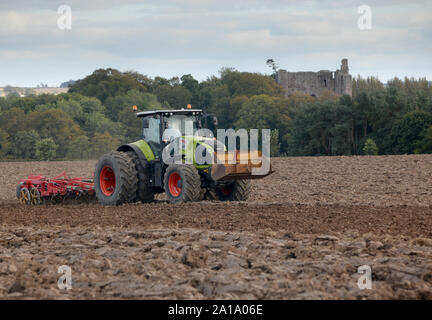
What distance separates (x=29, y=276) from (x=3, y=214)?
7684 mm

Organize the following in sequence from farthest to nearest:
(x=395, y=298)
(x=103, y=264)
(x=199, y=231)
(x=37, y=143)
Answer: (x=37, y=143), (x=199, y=231), (x=103, y=264), (x=395, y=298)

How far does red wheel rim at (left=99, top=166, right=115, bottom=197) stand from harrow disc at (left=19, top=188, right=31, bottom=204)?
7.28 feet

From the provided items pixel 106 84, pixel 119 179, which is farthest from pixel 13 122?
pixel 119 179

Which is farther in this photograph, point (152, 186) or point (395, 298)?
point (152, 186)

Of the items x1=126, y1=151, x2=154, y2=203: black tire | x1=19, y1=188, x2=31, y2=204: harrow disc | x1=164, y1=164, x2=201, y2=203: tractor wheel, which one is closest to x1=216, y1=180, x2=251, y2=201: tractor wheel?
x1=164, y1=164, x2=201, y2=203: tractor wheel

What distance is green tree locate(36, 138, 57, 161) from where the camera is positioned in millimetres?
68562

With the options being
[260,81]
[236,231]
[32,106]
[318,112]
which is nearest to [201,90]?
[260,81]

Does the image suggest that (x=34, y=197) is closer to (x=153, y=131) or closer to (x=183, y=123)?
(x=153, y=131)

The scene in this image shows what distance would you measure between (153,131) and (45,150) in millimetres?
55640

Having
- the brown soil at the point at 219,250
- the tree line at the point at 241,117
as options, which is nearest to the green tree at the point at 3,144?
the tree line at the point at 241,117

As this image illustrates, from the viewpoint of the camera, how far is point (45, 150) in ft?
227

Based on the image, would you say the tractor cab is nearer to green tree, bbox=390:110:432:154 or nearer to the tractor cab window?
the tractor cab window

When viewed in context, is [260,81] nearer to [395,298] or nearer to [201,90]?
[201,90]
